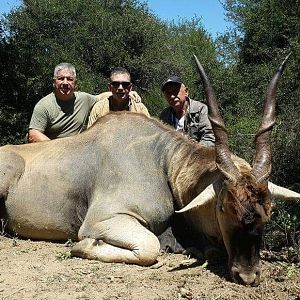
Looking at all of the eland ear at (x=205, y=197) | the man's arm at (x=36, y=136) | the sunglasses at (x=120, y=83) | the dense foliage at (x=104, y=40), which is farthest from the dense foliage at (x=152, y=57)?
the man's arm at (x=36, y=136)

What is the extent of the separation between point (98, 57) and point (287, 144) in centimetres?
1275

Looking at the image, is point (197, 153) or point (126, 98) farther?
point (126, 98)

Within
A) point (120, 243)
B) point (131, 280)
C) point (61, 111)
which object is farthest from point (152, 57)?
point (131, 280)

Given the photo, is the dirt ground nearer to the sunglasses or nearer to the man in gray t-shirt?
the man in gray t-shirt

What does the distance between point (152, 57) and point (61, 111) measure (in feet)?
44.0

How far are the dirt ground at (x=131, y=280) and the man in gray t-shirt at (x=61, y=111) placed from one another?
208cm

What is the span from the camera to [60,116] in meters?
6.24

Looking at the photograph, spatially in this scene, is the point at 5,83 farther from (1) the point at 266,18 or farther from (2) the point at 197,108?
(2) the point at 197,108

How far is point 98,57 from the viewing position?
19.3 meters

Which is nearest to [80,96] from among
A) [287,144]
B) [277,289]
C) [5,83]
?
[287,144]

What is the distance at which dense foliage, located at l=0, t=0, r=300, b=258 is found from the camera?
895cm

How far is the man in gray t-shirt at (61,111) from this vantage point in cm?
615

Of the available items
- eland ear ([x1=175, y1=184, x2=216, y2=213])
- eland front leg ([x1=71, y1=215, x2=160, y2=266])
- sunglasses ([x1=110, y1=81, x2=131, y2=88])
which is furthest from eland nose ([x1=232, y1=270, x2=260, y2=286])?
sunglasses ([x1=110, y1=81, x2=131, y2=88])

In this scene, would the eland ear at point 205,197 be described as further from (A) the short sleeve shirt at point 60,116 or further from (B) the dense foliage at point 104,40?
(B) the dense foliage at point 104,40
